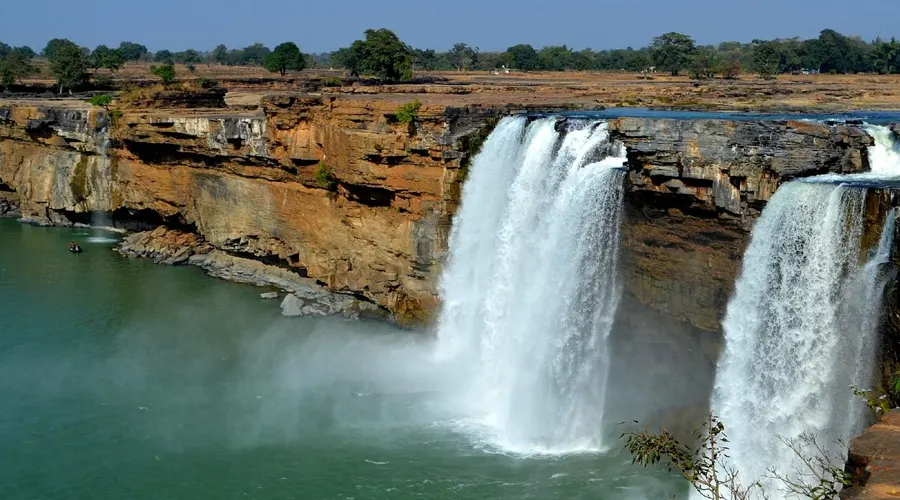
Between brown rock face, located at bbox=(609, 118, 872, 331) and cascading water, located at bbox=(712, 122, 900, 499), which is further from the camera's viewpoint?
brown rock face, located at bbox=(609, 118, 872, 331)

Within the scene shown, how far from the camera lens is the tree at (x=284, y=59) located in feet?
190

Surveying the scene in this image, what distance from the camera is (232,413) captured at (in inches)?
631

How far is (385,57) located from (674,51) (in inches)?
609

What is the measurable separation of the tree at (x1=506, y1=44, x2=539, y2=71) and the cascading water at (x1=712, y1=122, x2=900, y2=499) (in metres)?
55.1

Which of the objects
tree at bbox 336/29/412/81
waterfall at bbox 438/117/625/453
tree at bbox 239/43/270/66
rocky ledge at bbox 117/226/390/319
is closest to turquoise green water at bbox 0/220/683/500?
rocky ledge at bbox 117/226/390/319

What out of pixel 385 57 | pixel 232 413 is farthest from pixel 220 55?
pixel 232 413

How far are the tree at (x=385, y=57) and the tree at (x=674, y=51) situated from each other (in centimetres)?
1394

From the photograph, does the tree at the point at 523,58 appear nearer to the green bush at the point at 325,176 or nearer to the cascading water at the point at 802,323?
the green bush at the point at 325,176

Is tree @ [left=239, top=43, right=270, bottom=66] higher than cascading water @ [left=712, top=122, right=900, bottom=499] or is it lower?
higher

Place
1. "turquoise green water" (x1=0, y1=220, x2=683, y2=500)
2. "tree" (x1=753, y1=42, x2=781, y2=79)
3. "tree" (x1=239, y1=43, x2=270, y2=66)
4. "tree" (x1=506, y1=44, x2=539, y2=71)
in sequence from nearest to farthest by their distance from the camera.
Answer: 1. "turquoise green water" (x1=0, y1=220, x2=683, y2=500)
2. "tree" (x1=753, y1=42, x2=781, y2=79)
3. "tree" (x1=506, y1=44, x2=539, y2=71)
4. "tree" (x1=239, y1=43, x2=270, y2=66)

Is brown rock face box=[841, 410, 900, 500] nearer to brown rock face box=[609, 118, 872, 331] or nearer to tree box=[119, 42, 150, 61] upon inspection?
brown rock face box=[609, 118, 872, 331]

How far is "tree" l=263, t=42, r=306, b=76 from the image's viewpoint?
57.9 metres

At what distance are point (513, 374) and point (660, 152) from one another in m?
5.50

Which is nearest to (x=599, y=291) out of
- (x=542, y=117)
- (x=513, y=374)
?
(x=513, y=374)
